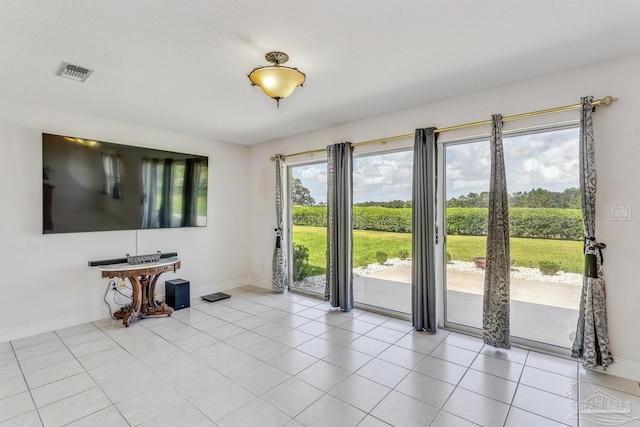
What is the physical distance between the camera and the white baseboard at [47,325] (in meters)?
3.32

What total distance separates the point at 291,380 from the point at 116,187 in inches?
130

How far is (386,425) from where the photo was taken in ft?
6.51

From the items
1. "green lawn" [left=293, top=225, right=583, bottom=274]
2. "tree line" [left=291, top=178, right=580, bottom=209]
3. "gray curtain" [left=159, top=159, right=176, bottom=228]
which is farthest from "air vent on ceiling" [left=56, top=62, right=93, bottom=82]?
"tree line" [left=291, top=178, right=580, bottom=209]

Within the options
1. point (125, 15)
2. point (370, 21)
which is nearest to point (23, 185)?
point (125, 15)

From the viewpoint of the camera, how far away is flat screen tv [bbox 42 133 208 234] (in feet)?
11.7

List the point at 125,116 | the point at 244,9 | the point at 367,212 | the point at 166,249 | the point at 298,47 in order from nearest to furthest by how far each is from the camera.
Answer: the point at 244,9 → the point at 298,47 → the point at 125,116 → the point at 367,212 → the point at 166,249

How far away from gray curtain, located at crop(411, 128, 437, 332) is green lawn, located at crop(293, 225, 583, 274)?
29 centimetres

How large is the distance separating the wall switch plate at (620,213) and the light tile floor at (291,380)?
1.29 m

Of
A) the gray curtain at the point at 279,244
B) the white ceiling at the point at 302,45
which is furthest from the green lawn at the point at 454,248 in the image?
the white ceiling at the point at 302,45

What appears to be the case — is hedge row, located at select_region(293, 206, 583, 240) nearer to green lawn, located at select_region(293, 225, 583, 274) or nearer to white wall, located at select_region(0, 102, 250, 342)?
green lawn, located at select_region(293, 225, 583, 274)

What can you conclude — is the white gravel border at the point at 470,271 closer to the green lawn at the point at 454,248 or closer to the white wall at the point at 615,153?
the green lawn at the point at 454,248

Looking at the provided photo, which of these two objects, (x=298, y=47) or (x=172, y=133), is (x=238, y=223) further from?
(x=298, y=47)

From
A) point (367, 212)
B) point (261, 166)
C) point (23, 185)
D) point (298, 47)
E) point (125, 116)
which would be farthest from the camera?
point (261, 166)

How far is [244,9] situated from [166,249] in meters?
3.74
